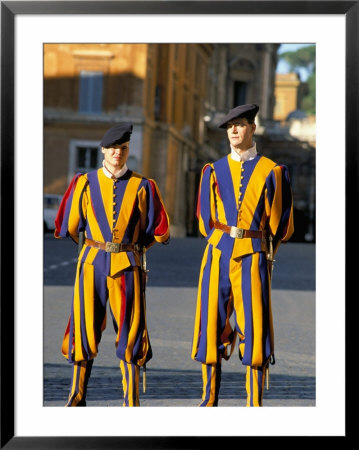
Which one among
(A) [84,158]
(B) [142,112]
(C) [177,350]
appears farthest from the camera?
(B) [142,112]

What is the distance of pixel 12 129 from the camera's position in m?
6.17

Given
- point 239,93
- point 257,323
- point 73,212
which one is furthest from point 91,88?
point 239,93

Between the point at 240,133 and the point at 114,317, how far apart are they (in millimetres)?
1176

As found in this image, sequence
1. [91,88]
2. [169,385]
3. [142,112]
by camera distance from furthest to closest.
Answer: [142,112] → [91,88] → [169,385]

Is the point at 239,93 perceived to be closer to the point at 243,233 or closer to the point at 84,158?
the point at 84,158

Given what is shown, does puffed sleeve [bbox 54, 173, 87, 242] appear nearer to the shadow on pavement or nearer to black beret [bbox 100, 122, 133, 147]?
black beret [bbox 100, 122, 133, 147]

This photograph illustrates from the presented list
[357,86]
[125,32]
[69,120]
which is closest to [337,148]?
[357,86]

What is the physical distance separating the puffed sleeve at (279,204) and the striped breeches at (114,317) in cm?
75

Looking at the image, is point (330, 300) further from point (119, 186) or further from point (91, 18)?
point (91, 18)

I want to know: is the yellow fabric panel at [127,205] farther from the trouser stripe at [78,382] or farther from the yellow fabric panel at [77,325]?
the trouser stripe at [78,382]

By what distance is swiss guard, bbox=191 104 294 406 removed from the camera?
624 cm

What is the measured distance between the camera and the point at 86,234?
6.38m

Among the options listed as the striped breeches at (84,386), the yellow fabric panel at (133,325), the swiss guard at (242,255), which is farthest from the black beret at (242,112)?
the striped breeches at (84,386)

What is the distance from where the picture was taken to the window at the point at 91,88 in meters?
19.1
